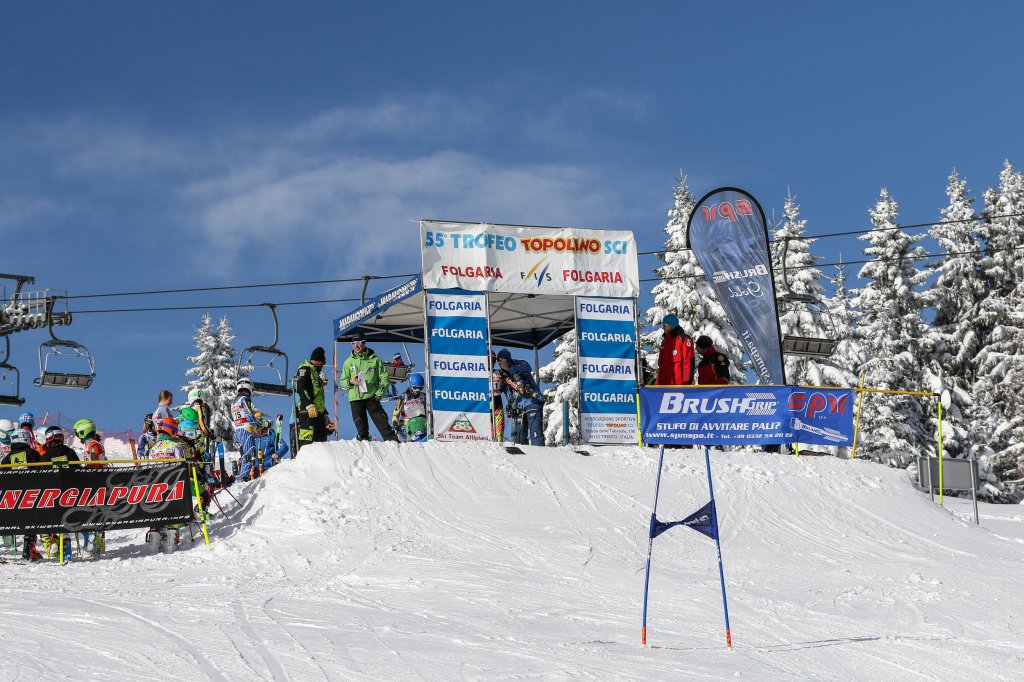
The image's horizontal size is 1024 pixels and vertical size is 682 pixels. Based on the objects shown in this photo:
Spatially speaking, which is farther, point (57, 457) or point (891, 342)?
point (891, 342)

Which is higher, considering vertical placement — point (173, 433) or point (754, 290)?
point (754, 290)

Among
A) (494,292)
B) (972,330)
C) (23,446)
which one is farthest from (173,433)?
(972,330)

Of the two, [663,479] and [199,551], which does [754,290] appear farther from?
[199,551]

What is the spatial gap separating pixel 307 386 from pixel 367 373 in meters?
0.82

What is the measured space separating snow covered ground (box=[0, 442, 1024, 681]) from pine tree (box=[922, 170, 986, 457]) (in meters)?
22.2

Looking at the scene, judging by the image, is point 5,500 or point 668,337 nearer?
point 5,500

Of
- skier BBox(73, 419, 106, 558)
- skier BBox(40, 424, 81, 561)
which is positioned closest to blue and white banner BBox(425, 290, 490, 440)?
skier BBox(73, 419, 106, 558)

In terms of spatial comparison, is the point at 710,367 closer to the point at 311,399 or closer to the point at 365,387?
the point at 365,387

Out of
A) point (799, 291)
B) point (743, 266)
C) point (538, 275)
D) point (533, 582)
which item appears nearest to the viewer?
point (533, 582)

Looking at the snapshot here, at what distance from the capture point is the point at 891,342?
3622 cm

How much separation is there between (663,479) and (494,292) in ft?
12.5

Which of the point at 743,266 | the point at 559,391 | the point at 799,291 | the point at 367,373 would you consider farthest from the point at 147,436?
the point at 799,291

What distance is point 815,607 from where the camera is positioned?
1048cm

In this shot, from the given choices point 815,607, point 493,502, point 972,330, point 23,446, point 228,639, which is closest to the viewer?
point 228,639
